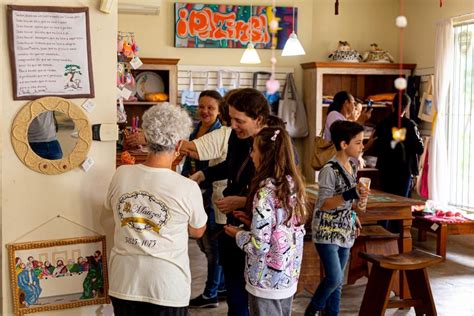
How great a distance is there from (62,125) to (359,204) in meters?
1.54

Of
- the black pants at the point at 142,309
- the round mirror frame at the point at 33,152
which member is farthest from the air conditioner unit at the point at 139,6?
the black pants at the point at 142,309

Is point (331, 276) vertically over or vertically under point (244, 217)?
under

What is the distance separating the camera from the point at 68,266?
3.00 meters

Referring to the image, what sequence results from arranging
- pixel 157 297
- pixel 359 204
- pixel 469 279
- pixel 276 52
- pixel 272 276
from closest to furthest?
pixel 157 297
pixel 272 276
pixel 359 204
pixel 469 279
pixel 276 52

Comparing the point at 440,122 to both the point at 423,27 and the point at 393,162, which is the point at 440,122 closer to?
the point at 393,162

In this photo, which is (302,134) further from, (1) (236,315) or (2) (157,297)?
(2) (157,297)

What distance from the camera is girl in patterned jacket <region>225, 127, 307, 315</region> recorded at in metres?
2.68

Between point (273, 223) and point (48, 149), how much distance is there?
1.07 m

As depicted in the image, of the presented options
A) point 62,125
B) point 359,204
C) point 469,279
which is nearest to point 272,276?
point 359,204

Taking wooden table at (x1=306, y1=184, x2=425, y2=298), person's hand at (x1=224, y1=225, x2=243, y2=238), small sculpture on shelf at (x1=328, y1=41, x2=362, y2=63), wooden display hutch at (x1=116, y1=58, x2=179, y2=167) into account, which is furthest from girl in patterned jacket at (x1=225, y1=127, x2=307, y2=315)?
small sculpture on shelf at (x1=328, y1=41, x2=362, y2=63)

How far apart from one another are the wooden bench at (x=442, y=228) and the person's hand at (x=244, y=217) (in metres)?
3.36

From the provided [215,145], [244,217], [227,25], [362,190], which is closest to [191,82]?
[227,25]

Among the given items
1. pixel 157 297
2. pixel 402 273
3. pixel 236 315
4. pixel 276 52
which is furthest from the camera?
pixel 276 52

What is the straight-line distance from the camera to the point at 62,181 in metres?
2.96
